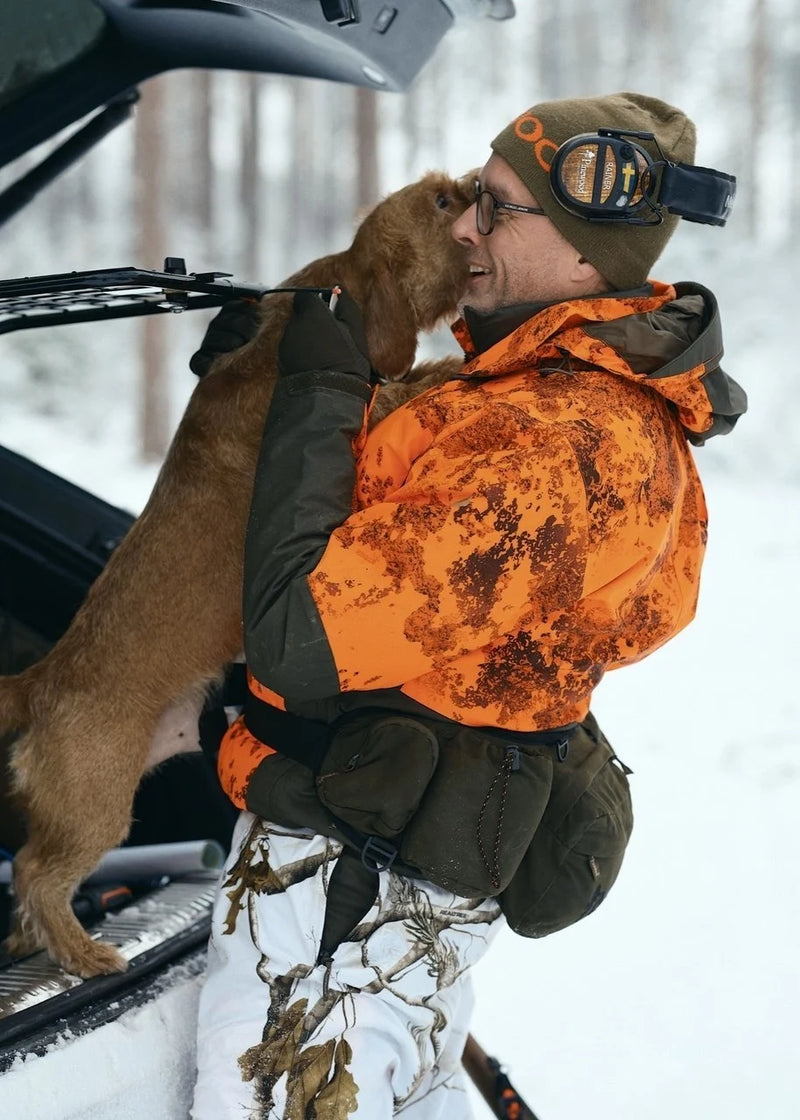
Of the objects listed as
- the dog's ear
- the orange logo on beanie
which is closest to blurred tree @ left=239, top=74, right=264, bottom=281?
the dog's ear

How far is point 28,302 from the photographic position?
2055 millimetres

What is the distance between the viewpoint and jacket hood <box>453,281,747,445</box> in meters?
1.91

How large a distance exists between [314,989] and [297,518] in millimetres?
809

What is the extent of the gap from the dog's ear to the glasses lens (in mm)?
529

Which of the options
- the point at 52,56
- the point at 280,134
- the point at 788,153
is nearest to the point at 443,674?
the point at 52,56

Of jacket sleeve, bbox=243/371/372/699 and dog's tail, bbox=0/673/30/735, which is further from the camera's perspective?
dog's tail, bbox=0/673/30/735

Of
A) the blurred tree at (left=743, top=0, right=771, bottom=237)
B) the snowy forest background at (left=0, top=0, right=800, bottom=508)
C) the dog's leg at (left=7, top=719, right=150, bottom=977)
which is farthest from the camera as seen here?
the blurred tree at (left=743, top=0, right=771, bottom=237)

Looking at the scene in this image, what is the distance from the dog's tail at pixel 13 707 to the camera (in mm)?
2641

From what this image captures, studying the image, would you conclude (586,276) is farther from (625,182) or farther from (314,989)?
(314,989)

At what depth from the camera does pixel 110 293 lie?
1964mm

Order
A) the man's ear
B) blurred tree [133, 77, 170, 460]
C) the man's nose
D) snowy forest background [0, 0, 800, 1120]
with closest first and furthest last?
1. the man's ear
2. the man's nose
3. snowy forest background [0, 0, 800, 1120]
4. blurred tree [133, 77, 170, 460]

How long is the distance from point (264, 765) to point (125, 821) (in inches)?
26.7

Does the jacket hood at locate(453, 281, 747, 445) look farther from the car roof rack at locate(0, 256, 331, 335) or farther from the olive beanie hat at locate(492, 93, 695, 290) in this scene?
the car roof rack at locate(0, 256, 331, 335)

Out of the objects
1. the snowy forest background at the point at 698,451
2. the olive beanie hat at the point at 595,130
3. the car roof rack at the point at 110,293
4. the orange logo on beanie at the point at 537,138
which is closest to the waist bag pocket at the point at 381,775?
the snowy forest background at the point at 698,451
